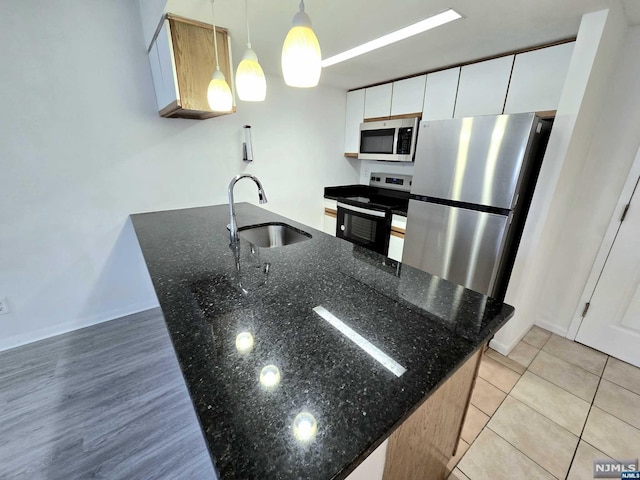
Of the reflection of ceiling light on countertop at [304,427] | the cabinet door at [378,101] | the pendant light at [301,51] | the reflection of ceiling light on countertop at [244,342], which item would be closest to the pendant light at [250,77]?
the pendant light at [301,51]

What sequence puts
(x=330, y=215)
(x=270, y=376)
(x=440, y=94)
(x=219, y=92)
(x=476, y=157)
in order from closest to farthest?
(x=270, y=376) → (x=219, y=92) → (x=476, y=157) → (x=440, y=94) → (x=330, y=215)

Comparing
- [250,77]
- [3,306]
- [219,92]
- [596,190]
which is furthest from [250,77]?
[596,190]

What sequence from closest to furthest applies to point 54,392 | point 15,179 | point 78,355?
point 54,392, point 15,179, point 78,355

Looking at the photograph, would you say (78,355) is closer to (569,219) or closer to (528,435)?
(528,435)

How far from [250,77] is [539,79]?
1908mm

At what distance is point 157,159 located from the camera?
7.24ft

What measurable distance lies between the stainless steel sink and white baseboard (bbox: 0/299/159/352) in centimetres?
138

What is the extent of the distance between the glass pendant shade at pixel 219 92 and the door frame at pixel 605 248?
2703mm

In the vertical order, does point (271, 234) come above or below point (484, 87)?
below

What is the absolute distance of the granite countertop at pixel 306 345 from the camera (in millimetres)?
496

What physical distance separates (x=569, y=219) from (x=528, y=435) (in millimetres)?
1673

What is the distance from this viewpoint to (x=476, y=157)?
1.80 meters

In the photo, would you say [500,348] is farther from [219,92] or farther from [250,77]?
[219,92]

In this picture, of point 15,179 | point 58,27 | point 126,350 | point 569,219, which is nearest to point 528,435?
point 569,219
